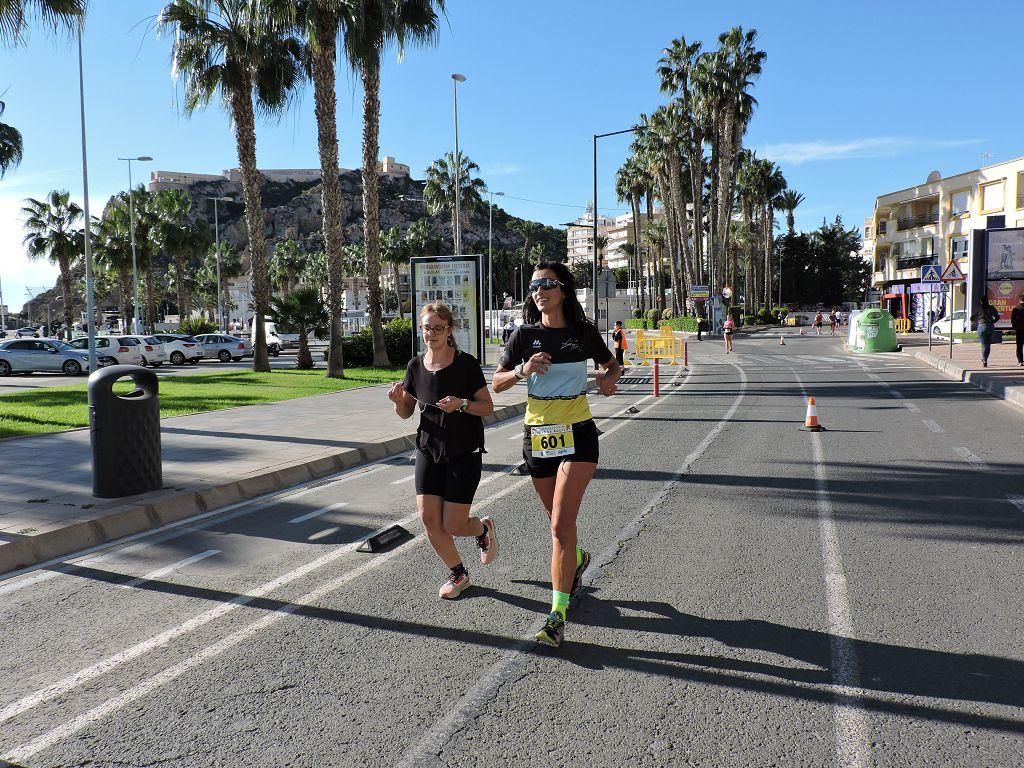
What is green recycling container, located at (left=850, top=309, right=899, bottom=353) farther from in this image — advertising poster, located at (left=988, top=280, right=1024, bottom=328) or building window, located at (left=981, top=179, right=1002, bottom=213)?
building window, located at (left=981, top=179, right=1002, bottom=213)

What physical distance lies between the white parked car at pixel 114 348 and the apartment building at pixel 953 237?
3356 cm

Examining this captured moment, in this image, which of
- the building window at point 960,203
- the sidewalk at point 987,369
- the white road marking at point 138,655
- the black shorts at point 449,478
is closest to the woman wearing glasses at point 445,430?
the black shorts at point 449,478

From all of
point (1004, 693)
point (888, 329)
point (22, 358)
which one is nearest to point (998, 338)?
point (888, 329)

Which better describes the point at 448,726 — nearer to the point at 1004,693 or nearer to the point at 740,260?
the point at 1004,693

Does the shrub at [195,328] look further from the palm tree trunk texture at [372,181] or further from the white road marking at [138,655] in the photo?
the white road marking at [138,655]

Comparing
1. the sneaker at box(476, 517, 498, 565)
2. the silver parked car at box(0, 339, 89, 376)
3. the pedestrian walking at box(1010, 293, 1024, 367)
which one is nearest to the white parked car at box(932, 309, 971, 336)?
the pedestrian walking at box(1010, 293, 1024, 367)

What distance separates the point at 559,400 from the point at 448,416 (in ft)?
2.23

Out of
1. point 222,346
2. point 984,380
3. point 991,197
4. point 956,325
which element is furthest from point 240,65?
point 991,197

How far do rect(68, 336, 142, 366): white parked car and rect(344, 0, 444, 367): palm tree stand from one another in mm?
11873

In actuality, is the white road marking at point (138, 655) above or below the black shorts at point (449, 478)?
below

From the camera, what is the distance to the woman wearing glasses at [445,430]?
456 centimetres

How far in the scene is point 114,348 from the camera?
3219 cm

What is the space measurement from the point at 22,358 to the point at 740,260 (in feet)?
347

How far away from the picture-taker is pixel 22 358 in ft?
93.2
